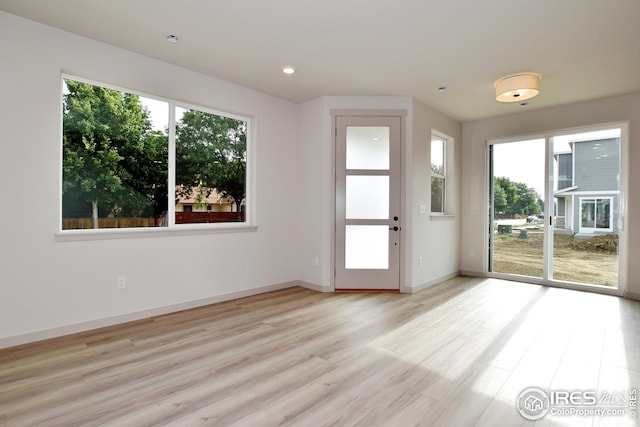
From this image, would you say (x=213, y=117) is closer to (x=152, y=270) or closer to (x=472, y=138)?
(x=152, y=270)

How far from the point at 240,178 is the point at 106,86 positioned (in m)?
1.76

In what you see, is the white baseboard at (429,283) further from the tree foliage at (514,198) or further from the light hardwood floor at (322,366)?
the tree foliage at (514,198)

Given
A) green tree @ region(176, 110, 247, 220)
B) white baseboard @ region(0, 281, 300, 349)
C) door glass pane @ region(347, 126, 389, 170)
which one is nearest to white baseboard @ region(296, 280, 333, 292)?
white baseboard @ region(0, 281, 300, 349)

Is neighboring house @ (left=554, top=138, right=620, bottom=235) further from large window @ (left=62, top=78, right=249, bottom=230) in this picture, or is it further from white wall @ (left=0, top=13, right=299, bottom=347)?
white wall @ (left=0, top=13, right=299, bottom=347)

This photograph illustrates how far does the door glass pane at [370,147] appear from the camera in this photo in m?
4.67

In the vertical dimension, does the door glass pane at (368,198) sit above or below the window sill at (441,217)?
above

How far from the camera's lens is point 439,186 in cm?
563

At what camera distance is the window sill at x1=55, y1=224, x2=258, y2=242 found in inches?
119

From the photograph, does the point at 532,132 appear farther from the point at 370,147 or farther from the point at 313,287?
the point at 313,287

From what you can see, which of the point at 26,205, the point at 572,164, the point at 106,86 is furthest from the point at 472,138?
the point at 26,205

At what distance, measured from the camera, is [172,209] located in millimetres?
3750

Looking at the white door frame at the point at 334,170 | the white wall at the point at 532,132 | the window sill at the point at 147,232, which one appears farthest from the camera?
the white door frame at the point at 334,170
